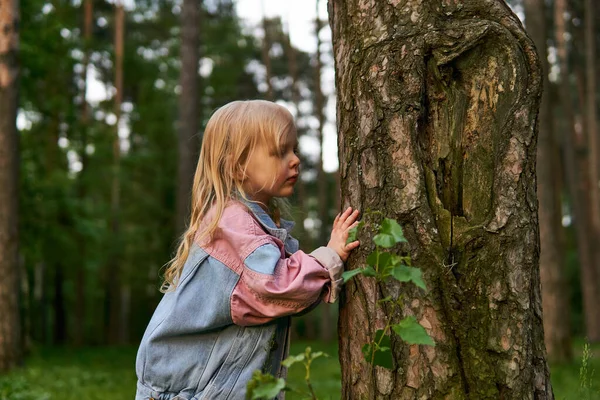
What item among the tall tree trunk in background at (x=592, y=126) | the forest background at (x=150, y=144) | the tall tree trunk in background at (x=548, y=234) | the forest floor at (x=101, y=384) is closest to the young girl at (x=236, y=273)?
the forest floor at (x=101, y=384)

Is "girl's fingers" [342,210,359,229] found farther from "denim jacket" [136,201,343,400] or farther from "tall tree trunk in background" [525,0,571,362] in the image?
"tall tree trunk in background" [525,0,571,362]

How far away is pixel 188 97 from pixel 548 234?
690 cm

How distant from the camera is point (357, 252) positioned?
8.20 ft

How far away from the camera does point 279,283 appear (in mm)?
2414

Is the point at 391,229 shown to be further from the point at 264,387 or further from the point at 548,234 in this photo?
the point at 548,234

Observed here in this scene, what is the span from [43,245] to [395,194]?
49.3 ft

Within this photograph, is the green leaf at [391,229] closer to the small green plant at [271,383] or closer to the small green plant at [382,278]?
the small green plant at [382,278]

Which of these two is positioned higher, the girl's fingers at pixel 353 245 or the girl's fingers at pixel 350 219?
the girl's fingers at pixel 350 219

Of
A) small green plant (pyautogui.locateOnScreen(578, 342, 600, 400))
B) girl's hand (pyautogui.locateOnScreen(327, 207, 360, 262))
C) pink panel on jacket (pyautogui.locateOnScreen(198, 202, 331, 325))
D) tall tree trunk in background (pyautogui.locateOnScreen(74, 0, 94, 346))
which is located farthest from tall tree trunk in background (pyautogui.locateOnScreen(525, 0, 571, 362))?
tall tree trunk in background (pyautogui.locateOnScreen(74, 0, 94, 346))

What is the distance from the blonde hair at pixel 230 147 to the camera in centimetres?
272

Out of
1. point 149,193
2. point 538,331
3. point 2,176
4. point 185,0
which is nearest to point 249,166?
point 538,331

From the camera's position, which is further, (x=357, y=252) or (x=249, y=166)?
(x=249, y=166)

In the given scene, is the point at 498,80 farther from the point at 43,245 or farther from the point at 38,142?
the point at 43,245

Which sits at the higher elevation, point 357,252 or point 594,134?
point 594,134
